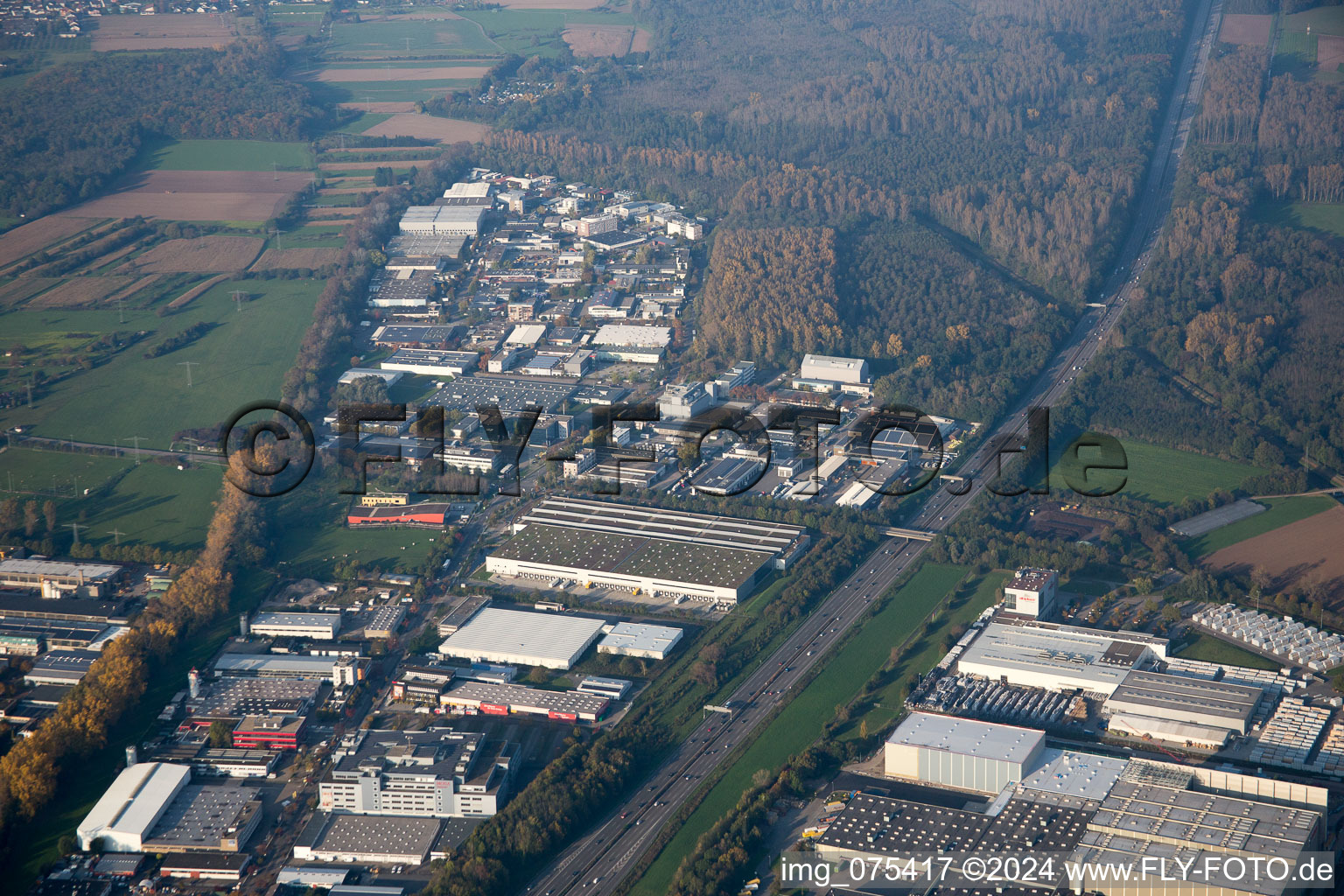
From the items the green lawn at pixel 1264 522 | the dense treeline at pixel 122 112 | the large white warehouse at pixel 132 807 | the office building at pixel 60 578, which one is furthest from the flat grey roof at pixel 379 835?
the dense treeline at pixel 122 112

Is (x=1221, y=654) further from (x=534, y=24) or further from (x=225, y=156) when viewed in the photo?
(x=534, y=24)

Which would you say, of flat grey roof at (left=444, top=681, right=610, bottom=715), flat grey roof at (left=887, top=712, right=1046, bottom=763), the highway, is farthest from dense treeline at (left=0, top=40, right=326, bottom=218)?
flat grey roof at (left=887, top=712, right=1046, bottom=763)

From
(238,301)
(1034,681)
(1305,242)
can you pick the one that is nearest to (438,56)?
(238,301)

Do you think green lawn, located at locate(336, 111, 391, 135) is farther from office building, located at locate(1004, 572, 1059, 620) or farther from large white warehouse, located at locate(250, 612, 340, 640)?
office building, located at locate(1004, 572, 1059, 620)

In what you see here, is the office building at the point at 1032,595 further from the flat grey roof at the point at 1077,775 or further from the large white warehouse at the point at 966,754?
the flat grey roof at the point at 1077,775

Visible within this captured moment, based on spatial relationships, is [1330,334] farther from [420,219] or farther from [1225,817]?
[420,219]

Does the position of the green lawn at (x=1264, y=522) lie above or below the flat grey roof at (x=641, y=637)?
below
